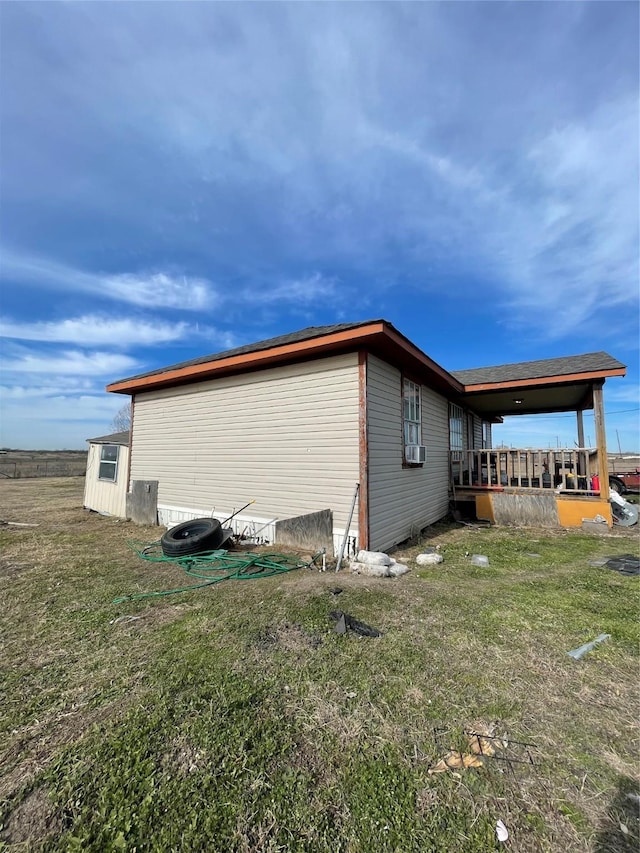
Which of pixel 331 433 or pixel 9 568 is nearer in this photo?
pixel 9 568

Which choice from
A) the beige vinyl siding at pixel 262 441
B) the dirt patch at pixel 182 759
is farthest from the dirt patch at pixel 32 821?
the beige vinyl siding at pixel 262 441

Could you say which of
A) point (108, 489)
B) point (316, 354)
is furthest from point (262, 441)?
point (108, 489)

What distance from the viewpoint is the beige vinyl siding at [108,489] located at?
9.84 m

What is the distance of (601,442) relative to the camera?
7.33 meters

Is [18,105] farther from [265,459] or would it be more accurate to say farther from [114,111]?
[265,459]

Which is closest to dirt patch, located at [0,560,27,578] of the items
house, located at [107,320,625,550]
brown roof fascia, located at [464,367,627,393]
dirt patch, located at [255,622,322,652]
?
house, located at [107,320,625,550]

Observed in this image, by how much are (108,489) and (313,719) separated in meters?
10.4

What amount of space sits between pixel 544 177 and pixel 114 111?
8142 mm

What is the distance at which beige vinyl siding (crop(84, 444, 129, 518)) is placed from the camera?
9836mm

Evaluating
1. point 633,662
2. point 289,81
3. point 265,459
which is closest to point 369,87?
point 289,81

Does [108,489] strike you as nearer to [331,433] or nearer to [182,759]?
[331,433]

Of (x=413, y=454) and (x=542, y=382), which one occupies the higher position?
(x=542, y=382)

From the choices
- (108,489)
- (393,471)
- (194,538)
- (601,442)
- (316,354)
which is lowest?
(194,538)

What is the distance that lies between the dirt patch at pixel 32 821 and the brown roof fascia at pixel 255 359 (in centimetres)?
511
